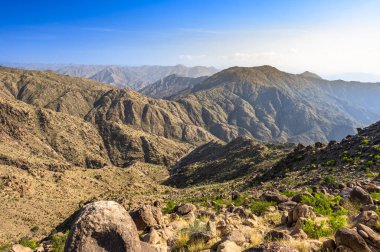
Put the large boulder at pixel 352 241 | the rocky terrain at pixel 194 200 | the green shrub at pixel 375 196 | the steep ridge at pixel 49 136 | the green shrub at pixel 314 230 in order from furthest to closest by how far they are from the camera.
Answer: the steep ridge at pixel 49 136 → the green shrub at pixel 375 196 → the green shrub at pixel 314 230 → the rocky terrain at pixel 194 200 → the large boulder at pixel 352 241

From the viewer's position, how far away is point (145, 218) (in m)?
13.5

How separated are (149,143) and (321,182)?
152418mm

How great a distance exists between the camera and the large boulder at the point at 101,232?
773 centimetres

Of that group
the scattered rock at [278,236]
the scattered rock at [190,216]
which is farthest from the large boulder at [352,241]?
the scattered rock at [190,216]

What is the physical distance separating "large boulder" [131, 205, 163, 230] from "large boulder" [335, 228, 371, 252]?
7606 mm

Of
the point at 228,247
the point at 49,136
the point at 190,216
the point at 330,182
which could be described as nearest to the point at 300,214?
the point at 228,247

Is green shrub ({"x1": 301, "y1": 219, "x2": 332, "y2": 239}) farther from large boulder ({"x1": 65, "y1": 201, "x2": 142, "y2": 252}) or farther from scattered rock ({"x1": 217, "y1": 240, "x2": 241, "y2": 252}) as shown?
large boulder ({"x1": 65, "y1": 201, "x2": 142, "y2": 252})

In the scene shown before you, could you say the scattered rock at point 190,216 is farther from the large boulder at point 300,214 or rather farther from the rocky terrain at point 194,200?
the large boulder at point 300,214

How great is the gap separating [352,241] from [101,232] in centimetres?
715

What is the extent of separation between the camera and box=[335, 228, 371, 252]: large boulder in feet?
28.6

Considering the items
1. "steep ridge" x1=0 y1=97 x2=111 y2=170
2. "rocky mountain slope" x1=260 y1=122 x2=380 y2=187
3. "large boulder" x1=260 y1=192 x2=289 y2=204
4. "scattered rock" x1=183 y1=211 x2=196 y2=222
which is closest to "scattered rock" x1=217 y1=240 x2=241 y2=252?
"scattered rock" x1=183 y1=211 x2=196 y2=222

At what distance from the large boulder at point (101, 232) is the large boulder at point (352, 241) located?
234 inches

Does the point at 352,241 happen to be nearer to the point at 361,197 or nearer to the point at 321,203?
the point at 321,203

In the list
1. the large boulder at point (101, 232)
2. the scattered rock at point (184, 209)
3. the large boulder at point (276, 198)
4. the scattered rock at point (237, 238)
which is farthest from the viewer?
the large boulder at point (276, 198)
